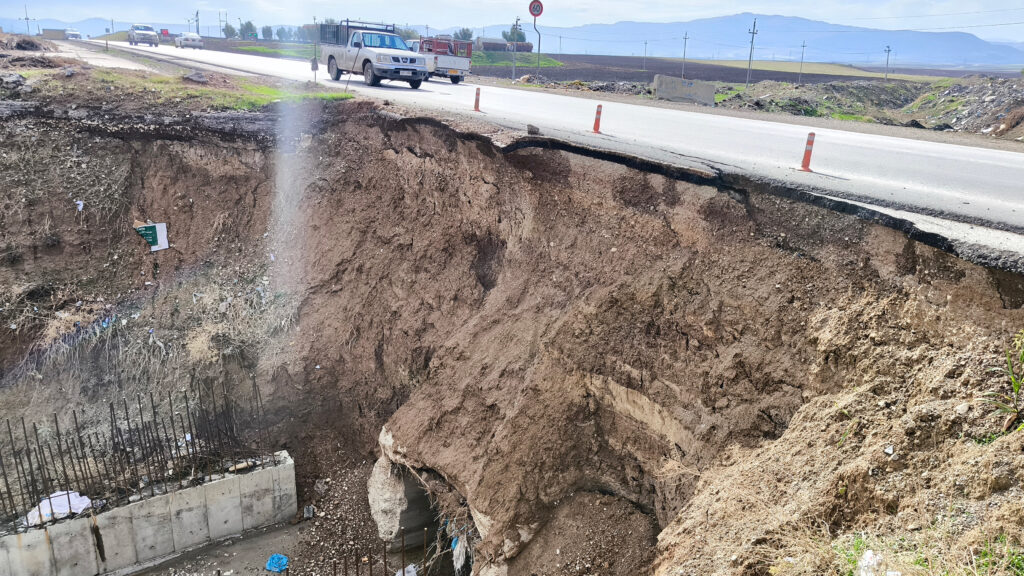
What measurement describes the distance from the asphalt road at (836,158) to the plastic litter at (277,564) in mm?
7608

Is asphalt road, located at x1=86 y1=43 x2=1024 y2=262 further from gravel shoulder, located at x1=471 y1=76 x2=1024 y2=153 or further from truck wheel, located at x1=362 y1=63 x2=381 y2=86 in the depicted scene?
truck wheel, located at x1=362 y1=63 x2=381 y2=86

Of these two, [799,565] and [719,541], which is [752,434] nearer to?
[719,541]

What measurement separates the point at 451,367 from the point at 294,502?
364 centimetres

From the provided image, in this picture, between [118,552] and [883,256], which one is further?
[118,552]

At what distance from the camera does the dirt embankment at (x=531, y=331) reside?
471 centimetres

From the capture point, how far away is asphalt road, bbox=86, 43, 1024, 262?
656 cm

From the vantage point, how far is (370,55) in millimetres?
19734

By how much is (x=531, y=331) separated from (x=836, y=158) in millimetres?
5510

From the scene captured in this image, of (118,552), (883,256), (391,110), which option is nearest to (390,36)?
(391,110)

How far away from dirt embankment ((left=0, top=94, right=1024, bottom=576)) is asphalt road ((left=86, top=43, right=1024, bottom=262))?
0.86 meters

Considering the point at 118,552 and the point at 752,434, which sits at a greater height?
the point at 752,434

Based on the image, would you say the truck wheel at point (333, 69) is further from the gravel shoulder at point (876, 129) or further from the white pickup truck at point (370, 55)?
the gravel shoulder at point (876, 129)

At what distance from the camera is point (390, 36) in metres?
21.1

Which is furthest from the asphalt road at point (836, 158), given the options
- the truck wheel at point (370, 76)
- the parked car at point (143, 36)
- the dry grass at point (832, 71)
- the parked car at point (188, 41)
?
the dry grass at point (832, 71)
